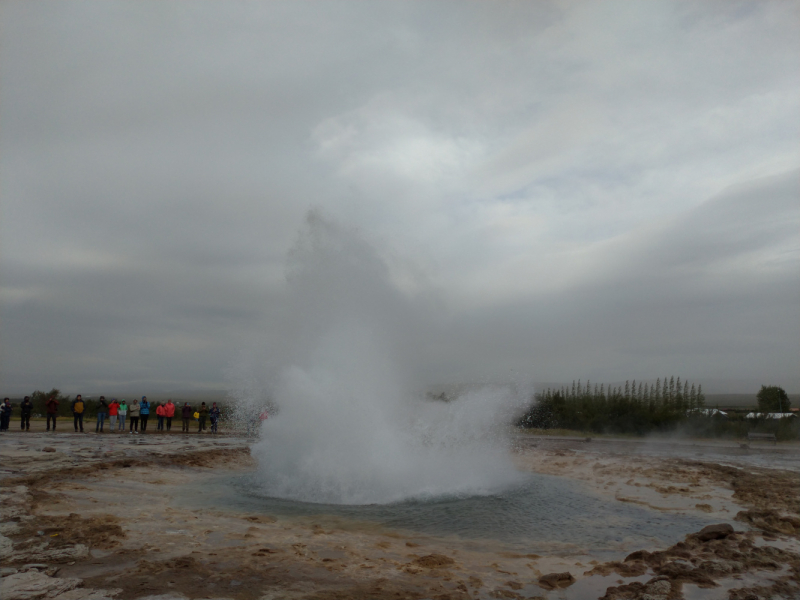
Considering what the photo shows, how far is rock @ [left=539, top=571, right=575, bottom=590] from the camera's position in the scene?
6180mm

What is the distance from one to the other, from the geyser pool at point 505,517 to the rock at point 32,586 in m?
4.23

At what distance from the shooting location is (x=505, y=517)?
998cm

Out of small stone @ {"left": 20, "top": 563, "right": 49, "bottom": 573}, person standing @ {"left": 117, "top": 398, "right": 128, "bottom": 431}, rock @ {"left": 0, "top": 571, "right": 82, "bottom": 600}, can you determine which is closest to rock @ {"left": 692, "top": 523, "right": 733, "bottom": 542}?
rock @ {"left": 0, "top": 571, "right": 82, "bottom": 600}

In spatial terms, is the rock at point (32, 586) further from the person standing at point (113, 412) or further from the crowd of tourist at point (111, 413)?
the person standing at point (113, 412)

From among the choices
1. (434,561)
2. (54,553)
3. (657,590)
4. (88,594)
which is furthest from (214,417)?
(657,590)

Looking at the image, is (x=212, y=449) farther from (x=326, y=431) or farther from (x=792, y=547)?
(x=792, y=547)

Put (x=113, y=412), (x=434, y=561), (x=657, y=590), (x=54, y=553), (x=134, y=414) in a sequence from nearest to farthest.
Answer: (x=657, y=590)
(x=54, y=553)
(x=434, y=561)
(x=113, y=412)
(x=134, y=414)

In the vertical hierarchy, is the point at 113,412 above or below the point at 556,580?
below

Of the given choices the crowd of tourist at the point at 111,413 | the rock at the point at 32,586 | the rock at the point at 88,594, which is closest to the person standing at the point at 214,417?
the crowd of tourist at the point at 111,413

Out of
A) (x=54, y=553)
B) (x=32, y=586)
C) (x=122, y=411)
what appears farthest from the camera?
(x=122, y=411)

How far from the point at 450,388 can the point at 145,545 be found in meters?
10.9

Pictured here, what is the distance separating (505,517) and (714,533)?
3.41 metres

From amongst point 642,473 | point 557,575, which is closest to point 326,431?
point 557,575

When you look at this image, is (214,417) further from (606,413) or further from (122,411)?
(606,413)
